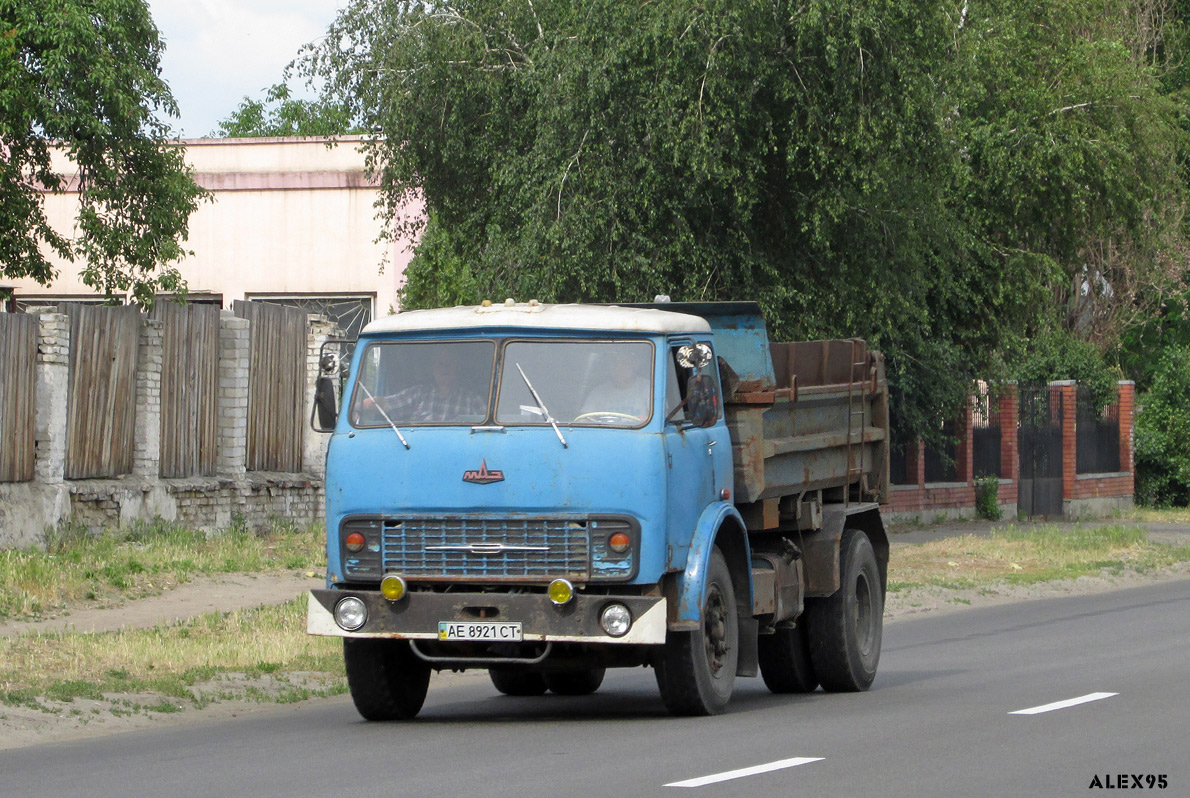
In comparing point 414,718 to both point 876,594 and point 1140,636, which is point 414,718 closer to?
point 876,594

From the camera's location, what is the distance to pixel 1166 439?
129 ft

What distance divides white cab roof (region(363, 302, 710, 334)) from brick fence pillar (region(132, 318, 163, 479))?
11.0 m

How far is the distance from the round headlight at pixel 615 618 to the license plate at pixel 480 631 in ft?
1.53

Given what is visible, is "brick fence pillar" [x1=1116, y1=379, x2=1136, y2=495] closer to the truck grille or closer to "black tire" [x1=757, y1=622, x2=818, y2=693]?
"black tire" [x1=757, y1=622, x2=818, y2=693]

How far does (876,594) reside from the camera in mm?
12781

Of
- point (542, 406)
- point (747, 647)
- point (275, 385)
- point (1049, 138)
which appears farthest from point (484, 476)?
point (1049, 138)

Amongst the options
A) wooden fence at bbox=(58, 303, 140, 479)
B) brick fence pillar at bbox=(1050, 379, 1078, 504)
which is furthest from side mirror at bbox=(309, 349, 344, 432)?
brick fence pillar at bbox=(1050, 379, 1078, 504)

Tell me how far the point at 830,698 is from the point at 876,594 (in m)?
1.25

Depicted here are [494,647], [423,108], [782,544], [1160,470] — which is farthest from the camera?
[1160,470]

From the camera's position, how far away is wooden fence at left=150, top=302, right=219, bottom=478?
20875mm

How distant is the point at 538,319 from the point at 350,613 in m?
2.00

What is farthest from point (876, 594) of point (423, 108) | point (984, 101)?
point (984, 101)

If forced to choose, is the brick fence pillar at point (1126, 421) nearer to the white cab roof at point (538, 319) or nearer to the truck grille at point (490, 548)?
the white cab roof at point (538, 319)

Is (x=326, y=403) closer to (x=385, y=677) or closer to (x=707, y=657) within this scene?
(x=385, y=677)
